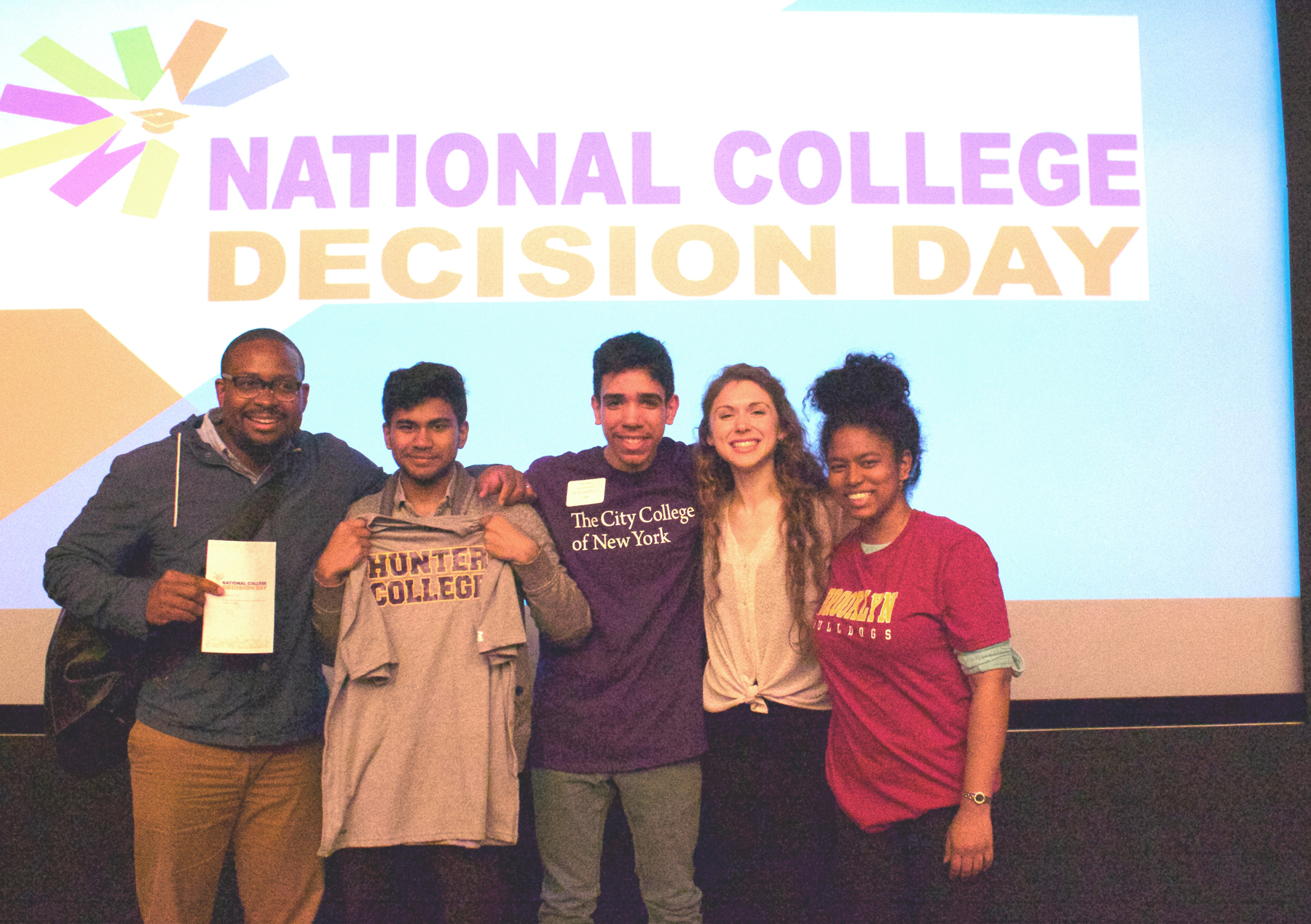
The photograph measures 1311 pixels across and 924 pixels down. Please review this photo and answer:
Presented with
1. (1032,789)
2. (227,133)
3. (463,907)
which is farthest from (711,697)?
(227,133)

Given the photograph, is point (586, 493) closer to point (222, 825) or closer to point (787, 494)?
point (787, 494)

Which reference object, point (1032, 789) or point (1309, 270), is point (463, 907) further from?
point (1309, 270)

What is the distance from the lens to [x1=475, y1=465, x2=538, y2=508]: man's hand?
1.98 meters

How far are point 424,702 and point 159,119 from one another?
2165 mm

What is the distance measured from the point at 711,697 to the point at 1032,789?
141 centimetres

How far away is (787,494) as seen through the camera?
204cm

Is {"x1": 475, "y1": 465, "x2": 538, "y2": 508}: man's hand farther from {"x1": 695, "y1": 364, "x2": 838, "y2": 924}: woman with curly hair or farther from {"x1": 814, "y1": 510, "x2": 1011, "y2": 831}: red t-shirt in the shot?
{"x1": 814, "y1": 510, "x2": 1011, "y2": 831}: red t-shirt

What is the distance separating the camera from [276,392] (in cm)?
202

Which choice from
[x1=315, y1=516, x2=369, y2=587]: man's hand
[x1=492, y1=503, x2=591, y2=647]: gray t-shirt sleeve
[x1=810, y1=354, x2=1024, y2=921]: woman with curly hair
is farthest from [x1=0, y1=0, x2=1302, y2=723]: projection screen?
[x1=810, y1=354, x2=1024, y2=921]: woman with curly hair

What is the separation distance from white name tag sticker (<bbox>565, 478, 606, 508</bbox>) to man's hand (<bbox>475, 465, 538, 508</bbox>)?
3.5 inches

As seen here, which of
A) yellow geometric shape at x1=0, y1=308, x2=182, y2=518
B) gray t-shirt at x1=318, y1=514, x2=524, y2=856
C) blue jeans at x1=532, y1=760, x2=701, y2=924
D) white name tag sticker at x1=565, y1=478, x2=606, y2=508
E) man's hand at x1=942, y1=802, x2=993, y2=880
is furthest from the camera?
yellow geometric shape at x1=0, y1=308, x2=182, y2=518

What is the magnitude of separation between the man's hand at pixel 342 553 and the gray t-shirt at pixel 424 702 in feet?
0.09

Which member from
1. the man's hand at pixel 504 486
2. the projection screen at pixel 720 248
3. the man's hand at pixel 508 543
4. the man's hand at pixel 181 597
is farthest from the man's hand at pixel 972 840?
the man's hand at pixel 181 597

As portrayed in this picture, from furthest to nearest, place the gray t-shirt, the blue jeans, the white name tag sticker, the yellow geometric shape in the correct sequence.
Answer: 1. the yellow geometric shape
2. the white name tag sticker
3. the blue jeans
4. the gray t-shirt
